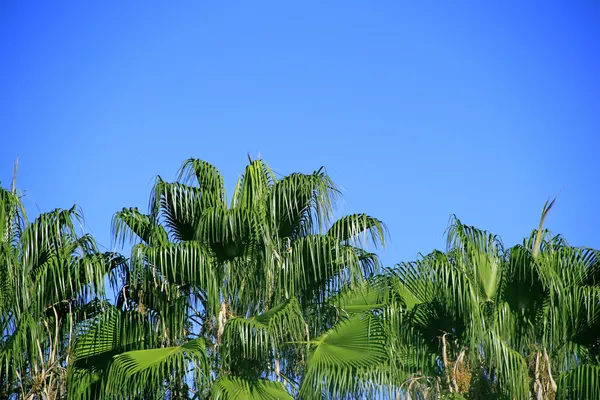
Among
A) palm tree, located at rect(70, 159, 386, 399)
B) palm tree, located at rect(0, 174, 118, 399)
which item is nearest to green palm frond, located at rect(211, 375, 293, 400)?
palm tree, located at rect(70, 159, 386, 399)

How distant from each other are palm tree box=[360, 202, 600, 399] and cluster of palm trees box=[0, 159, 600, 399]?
0.02 m

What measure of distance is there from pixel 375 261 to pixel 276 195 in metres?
1.48

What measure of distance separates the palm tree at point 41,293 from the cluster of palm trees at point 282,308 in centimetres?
2

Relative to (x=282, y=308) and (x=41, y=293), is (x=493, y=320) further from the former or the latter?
(x=41, y=293)

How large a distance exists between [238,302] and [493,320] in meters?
3.09

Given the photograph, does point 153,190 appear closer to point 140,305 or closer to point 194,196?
point 194,196

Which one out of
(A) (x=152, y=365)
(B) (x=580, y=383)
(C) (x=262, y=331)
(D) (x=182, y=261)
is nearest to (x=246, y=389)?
(C) (x=262, y=331)

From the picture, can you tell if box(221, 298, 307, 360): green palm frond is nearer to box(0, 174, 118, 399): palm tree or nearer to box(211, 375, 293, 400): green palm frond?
box(211, 375, 293, 400): green palm frond

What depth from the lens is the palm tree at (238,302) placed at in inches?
525

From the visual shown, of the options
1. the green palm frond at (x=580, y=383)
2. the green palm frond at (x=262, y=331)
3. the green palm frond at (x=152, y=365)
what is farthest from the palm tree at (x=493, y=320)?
the green palm frond at (x=152, y=365)

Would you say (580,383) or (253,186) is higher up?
(253,186)

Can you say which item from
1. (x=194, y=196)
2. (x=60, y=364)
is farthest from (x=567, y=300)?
(x=60, y=364)

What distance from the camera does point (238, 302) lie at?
14484 mm

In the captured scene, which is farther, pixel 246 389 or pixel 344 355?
pixel 344 355
